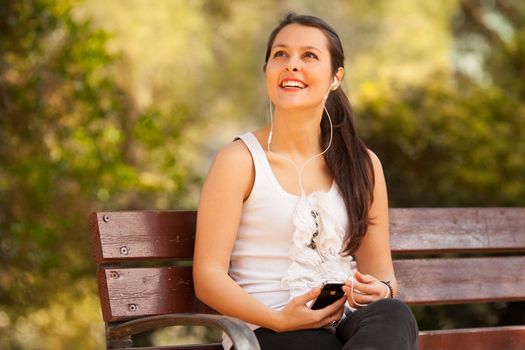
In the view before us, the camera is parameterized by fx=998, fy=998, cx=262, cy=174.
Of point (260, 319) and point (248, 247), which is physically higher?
point (248, 247)

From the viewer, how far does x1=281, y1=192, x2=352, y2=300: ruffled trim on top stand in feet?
9.93

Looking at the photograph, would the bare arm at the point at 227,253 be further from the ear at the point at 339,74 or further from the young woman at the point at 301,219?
the ear at the point at 339,74

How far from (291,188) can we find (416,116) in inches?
222

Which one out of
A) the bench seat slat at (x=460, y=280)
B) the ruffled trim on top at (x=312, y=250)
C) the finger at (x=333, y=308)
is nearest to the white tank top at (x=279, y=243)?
the ruffled trim on top at (x=312, y=250)


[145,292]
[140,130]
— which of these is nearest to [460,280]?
[145,292]

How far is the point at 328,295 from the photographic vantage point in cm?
290

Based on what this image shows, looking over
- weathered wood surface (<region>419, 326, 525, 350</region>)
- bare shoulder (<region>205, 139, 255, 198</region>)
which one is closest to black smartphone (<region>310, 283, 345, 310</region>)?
bare shoulder (<region>205, 139, 255, 198</region>)

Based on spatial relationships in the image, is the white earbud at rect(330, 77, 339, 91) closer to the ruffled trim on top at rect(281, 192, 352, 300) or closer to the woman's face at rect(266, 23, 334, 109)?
the woman's face at rect(266, 23, 334, 109)

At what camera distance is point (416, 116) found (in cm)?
864

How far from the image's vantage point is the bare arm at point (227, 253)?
2855 mm

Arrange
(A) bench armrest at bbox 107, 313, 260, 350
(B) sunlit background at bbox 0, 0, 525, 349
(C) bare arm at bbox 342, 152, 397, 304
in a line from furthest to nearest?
1. (B) sunlit background at bbox 0, 0, 525, 349
2. (C) bare arm at bbox 342, 152, 397, 304
3. (A) bench armrest at bbox 107, 313, 260, 350

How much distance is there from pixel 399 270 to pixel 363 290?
1.93ft

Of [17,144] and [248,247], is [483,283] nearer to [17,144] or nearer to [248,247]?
[248,247]

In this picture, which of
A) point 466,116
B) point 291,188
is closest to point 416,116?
point 466,116
